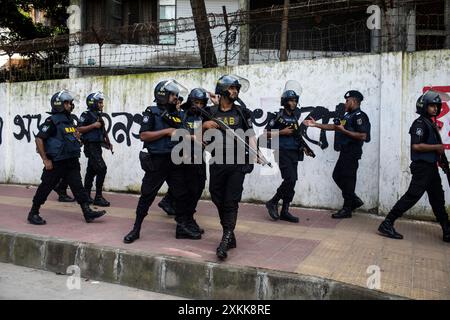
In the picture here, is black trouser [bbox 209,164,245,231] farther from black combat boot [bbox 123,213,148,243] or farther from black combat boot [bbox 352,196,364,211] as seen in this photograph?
black combat boot [bbox 352,196,364,211]

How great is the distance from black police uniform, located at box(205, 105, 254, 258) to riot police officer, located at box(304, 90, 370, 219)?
1644 millimetres

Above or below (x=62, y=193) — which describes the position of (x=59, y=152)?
above

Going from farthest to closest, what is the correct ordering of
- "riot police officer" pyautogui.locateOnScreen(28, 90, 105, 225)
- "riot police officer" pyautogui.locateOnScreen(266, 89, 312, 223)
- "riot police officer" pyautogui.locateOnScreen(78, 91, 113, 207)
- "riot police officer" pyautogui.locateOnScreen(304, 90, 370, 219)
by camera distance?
"riot police officer" pyautogui.locateOnScreen(78, 91, 113, 207), "riot police officer" pyautogui.locateOnScreen(304, 90, 370, 219), "riot police officer" pyautogui.locateOnScreen(266, 89, 312, 223), "riot police officer" pyautogui.locateOnScreen(28, 90, 105, 225)

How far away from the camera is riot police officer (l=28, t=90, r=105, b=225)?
5594 millimetres

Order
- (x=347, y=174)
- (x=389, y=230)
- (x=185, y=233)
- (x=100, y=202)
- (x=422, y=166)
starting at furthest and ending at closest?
(x=100, y=202) < (x=347, y=174) < (x=389, y=230) < (x=185, y=233) < (x=422, y=166)

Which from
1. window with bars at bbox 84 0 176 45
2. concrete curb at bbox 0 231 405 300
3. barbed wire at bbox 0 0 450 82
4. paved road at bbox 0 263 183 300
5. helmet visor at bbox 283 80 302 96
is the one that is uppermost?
window with bars at bbox 84 0 176 45

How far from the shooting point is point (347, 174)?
5957 millimetres

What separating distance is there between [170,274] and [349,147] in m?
3.00

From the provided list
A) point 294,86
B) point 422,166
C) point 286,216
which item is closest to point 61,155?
point 286,216

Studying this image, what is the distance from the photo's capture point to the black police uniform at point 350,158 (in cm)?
590

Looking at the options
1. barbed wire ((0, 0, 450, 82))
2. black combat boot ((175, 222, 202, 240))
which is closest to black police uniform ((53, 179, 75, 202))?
barbed wire ((0, 0, 450, 82))

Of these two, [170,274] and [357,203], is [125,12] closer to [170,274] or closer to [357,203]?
[357,203]

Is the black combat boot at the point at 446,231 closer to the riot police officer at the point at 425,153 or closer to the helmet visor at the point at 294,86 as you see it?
the riot police officer at the point at 425,153
